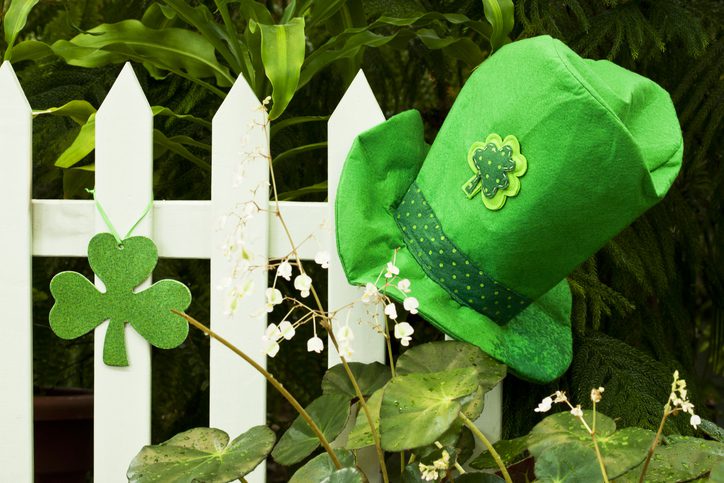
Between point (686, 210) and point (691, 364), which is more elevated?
point (686, 210)

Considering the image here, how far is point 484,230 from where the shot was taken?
1.14 m

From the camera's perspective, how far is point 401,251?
1.25 metres

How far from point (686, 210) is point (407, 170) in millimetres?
848

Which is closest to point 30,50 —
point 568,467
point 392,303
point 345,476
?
point 392,303

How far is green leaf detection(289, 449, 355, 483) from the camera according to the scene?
42.9 inches

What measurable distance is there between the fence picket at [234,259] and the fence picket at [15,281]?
0.33m

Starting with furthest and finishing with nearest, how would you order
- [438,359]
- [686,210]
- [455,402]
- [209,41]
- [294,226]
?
[686,210] → [209,41] → [294,226] → [438,359] → [455,402]

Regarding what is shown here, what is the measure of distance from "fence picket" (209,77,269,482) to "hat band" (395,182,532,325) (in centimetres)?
29

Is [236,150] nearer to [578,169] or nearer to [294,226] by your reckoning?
[294,226]

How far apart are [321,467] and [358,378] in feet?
0.73

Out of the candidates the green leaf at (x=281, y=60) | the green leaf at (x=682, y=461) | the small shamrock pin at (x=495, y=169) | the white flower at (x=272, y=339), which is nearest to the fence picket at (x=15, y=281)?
the green leaf at (x=281, y=60)

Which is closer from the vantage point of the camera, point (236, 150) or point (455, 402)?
point (455, 402)

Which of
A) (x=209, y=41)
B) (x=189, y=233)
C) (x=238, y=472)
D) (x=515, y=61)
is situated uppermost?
(x=209, y=41)

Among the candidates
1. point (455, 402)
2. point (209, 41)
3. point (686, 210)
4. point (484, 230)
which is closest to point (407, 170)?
point (484, 230)
